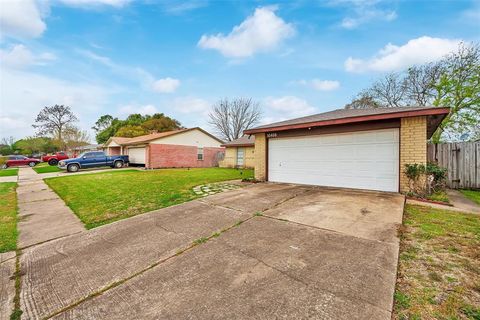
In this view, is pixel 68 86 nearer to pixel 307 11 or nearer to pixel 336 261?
pixel 307 11

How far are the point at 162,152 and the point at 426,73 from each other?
75.0ft

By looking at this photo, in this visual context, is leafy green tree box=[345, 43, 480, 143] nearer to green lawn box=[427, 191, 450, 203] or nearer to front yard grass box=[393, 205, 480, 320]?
green lawn box=[427, 191, 450, 203]

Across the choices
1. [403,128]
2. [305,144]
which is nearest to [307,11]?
[305,144]

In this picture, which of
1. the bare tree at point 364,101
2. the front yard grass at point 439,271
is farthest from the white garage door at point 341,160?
the bare tree at point 364,101

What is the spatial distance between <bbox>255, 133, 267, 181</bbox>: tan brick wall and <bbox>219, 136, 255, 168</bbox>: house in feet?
27.8

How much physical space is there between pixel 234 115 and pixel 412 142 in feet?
102

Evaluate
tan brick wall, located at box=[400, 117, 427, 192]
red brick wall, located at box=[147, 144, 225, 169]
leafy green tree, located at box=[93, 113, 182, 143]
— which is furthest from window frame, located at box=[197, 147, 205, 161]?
tan brick wall, located at box=[400, 117, 427, 192]

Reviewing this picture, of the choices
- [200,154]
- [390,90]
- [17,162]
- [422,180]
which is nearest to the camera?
[422,180]

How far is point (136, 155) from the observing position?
821 inches

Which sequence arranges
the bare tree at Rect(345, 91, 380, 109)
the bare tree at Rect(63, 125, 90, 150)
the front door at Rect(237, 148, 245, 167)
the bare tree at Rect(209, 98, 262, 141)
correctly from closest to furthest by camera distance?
the front door at Rect(237, 148, 245, 167), the bare tree at Rect(345, 91, 380, 109), the bare tree at Rect(209, 98, 262, 141), the bare tree at Rect(63, 125, 90, 150)

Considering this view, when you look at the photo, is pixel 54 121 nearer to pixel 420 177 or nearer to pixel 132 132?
pixel 132 132

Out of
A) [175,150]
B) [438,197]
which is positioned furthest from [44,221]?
[175,150]

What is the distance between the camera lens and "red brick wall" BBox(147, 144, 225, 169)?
18366mm

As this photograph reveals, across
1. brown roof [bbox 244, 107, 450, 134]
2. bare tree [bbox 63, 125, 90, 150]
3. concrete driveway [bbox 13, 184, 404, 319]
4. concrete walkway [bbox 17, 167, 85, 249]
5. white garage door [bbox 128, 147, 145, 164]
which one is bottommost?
concrete walkway [bbox 17, 167, 85, 249]
